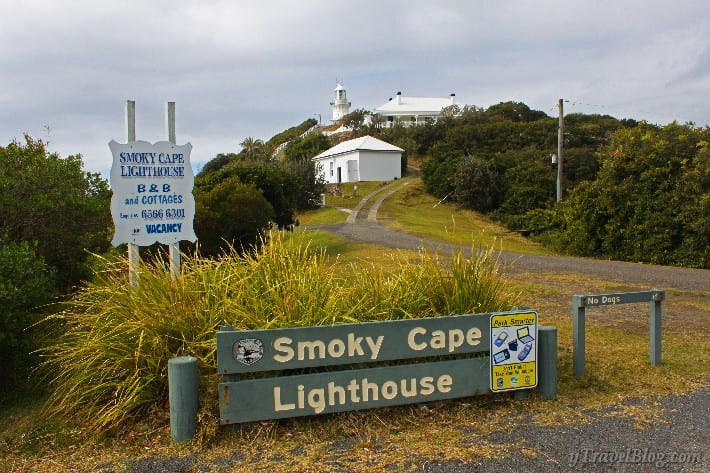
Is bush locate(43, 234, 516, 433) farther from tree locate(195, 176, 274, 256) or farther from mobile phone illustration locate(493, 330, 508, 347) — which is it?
tree locate(195, 176, 274, 256)

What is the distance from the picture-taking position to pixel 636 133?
2206cm

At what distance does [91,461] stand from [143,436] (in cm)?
39

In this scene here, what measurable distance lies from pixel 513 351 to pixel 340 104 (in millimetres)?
95095

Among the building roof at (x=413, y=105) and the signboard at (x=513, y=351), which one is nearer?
the signboard at (x=513, y=351)

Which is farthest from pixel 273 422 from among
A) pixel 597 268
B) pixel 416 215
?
pixel 416 215

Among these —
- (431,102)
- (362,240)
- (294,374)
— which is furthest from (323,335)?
(431,102)

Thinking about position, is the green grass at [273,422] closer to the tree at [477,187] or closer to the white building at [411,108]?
the tree at [477,187]

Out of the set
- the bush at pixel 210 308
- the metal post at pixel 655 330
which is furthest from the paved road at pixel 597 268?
the bush at pixel 210 308

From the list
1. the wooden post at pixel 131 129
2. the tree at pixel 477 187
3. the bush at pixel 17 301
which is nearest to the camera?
the bush at pixel 17 301

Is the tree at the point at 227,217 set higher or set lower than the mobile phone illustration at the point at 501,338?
higher

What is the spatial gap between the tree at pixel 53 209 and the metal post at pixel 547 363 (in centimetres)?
472

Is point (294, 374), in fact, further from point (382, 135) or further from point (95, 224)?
point (382, 135)

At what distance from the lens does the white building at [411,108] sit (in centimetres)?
8725

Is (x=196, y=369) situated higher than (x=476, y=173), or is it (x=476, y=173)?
(x=476, y=173)
